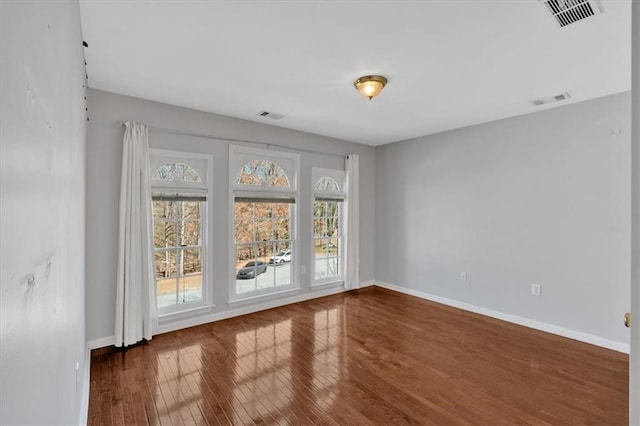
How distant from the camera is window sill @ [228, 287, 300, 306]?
4220 millimetres

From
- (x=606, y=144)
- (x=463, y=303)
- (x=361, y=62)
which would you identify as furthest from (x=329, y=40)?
(x=463, y=303)

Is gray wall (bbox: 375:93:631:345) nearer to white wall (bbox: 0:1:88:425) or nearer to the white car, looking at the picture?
the white car

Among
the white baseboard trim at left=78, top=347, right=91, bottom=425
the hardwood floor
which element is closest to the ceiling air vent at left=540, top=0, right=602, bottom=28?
the hardwood floor

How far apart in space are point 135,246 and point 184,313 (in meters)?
1.06

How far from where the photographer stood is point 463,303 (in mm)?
4594

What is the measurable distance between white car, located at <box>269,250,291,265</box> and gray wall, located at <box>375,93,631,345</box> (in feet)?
6.83

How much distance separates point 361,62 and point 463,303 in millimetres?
3771

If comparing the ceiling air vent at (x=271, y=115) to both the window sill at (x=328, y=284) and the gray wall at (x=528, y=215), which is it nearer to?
the gray wall at (x=528, y=215)

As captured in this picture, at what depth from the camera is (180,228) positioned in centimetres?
381

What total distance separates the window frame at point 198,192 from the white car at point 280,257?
984 mm

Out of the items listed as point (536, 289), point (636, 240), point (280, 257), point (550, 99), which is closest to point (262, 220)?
point (280, 257)

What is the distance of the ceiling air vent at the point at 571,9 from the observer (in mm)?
1862

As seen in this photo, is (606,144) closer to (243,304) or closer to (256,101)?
(256,101)

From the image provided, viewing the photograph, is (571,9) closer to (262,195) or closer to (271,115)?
(271,115)
